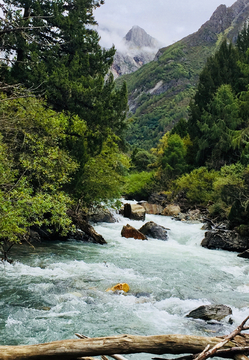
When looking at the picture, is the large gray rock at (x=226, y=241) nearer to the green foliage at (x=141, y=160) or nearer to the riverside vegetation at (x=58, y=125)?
the riverside vegetation at (x=58, y=125)

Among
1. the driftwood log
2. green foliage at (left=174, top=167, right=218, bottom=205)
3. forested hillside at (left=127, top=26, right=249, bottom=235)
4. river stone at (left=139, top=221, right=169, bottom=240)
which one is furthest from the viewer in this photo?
forested hillside at (left=127, top=26, right=249, bottom=235)

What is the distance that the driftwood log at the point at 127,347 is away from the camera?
7.72 feet

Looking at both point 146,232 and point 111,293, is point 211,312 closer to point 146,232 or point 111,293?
point 111,293

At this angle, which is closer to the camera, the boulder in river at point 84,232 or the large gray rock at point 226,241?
the boulder in river at point 84,232

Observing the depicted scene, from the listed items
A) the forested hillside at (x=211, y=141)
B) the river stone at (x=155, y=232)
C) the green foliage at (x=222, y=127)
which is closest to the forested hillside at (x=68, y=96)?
the river stone at (x=155, y=232)

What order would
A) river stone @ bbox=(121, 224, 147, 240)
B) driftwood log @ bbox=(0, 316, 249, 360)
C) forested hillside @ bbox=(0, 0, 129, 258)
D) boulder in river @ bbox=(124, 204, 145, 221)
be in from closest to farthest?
driftwood log @ bbox=(0, 316, 249, 360) → forested hillside @ bbox=(0, 0, 129, 258) → river stone @ bbox=(121, 224, 147, 240) → boulder in river @ bbox=(124, 204, 145, 221)

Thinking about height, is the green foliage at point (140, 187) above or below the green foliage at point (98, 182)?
below

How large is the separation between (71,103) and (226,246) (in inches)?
453

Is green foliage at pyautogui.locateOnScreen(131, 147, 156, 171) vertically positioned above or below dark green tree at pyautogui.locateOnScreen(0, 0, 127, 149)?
below

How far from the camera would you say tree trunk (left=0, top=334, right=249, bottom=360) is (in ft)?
7.77

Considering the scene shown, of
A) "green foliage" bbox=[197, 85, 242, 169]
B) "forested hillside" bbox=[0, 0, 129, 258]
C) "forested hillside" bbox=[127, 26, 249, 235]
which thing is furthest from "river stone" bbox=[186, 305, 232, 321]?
"green foliage" bbox=[197, 85, 242, 169]

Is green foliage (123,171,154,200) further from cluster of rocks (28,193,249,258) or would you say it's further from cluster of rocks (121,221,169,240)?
cluster of rocks (121,221,169,240)

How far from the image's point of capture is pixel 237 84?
42.2 meters

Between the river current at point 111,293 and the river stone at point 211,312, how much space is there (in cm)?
20
